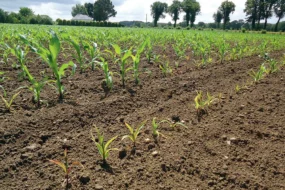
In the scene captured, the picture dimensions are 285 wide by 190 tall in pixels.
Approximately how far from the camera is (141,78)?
3.65 m

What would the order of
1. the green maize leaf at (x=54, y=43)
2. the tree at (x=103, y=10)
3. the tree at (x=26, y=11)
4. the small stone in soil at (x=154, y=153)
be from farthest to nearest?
the tree at (x=103, y=10), the tree at (x=26, y=11), the green maize leaf at (x=54, y=43), the small stone in soil at (x=154, y=153)

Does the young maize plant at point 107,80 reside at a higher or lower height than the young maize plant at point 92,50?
lower

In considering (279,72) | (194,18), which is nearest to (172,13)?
(194,18)

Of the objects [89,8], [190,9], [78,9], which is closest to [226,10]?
[190,9]

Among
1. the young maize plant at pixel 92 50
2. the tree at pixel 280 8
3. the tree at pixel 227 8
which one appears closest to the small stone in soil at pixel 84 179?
the young maize plant at pixel 92 50

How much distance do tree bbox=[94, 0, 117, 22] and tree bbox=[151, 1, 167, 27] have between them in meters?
16.8

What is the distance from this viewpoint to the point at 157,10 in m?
87.2

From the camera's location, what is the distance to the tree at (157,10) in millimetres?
87319

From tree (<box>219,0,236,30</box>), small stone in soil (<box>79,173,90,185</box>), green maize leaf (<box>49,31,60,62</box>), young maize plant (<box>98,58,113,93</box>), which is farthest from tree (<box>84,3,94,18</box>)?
small stone in soil (<box>79,173,90,185</box>)

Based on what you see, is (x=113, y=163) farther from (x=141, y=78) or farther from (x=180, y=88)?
(x=141, y=78)

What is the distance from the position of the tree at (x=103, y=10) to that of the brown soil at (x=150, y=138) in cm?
8105

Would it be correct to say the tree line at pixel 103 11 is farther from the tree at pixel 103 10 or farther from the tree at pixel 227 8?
the tree at pixel 227 8

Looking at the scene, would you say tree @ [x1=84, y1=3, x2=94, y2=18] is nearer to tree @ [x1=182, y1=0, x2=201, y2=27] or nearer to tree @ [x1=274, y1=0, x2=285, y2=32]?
tree @ [x1=182, y1=0, x2=201, y2=27]

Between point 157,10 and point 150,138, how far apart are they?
3628 inches
